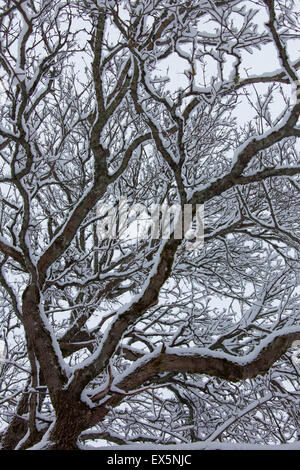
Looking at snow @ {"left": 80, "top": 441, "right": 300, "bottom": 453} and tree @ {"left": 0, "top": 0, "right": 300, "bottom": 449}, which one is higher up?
tree @ {"left": 0, "top": 0, "right": 300, "bottom": 449}

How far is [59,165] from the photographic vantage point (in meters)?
7.13

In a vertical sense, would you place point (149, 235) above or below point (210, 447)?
above

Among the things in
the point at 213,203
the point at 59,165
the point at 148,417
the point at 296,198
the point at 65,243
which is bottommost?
the point at 148,417

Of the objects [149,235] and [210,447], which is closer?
[210,447]

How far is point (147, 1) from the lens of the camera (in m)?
4.77

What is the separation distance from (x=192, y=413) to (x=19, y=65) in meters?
4.91

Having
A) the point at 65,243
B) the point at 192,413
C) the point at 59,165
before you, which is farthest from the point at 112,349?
the point at 59,165

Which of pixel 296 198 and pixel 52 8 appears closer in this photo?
pixel 52 8

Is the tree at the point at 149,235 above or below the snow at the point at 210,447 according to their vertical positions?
above
